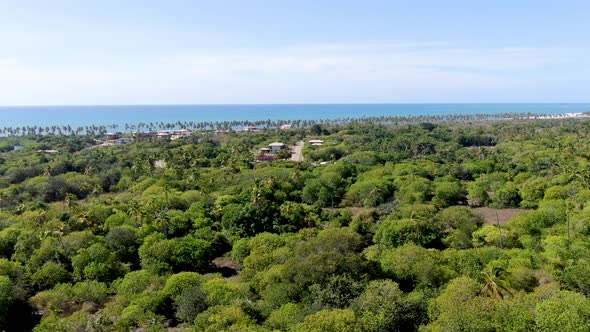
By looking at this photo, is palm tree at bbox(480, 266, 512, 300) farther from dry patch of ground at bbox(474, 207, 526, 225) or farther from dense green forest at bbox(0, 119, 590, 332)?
dry patch of ground at bbox(474, 207, 526, 225)

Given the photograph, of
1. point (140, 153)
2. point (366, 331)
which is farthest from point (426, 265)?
point (140, 153)

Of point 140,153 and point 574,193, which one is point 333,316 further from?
point 140,153

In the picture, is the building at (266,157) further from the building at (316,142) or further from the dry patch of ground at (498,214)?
the dry patch of ground at (498,214)

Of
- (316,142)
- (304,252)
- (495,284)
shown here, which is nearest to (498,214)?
(495,284)

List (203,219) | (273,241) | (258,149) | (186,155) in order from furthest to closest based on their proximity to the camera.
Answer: (258,149) → (186,155) → (203,219) → (273,241)

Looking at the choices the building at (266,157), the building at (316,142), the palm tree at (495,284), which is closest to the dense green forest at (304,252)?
the palm tree at (495,284)

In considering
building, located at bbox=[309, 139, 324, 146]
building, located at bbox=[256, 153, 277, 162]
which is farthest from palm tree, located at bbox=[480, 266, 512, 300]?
building, located at bbox=[309, 139, 324, 146]
